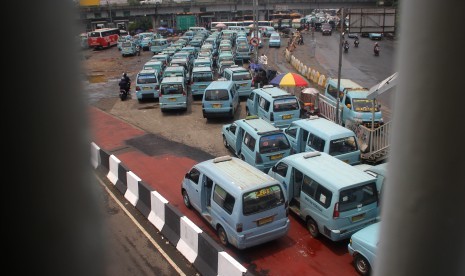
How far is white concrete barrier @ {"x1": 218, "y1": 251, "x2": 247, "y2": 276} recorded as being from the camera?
7613mm

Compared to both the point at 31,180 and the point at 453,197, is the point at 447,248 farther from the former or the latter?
the point at 31,180

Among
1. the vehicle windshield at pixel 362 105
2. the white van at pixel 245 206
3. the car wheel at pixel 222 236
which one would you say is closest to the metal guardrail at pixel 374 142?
the vehicle windshield at pixel 362 105

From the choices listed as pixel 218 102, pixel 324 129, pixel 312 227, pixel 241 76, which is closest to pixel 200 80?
pixel 241 76

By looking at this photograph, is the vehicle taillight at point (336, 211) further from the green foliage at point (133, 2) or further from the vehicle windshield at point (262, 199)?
the green foliage at point (133, 2)

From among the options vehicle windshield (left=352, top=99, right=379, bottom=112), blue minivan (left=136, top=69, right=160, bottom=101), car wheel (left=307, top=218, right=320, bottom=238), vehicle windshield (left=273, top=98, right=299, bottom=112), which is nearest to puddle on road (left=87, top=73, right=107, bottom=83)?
blue minivan (left=136, top=69, right=160, bottom=101)

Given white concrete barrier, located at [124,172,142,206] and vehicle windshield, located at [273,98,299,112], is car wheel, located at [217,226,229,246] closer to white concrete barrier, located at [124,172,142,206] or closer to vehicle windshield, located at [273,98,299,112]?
white concrete barrier, located at [124,172,142,206]

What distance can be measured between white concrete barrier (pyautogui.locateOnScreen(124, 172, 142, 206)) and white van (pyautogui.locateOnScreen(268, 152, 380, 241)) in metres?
4.24

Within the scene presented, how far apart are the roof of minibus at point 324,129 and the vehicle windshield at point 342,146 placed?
0.41ft

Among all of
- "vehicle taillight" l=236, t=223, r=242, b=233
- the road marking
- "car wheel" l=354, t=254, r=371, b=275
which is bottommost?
the road marking

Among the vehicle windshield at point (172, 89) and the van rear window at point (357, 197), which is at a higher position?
the vehicle windshield at point (172, 89)

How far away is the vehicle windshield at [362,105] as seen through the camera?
56.7ft

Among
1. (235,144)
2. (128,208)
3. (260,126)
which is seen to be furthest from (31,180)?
(235,144)

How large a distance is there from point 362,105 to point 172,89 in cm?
884

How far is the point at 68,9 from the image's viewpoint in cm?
87
